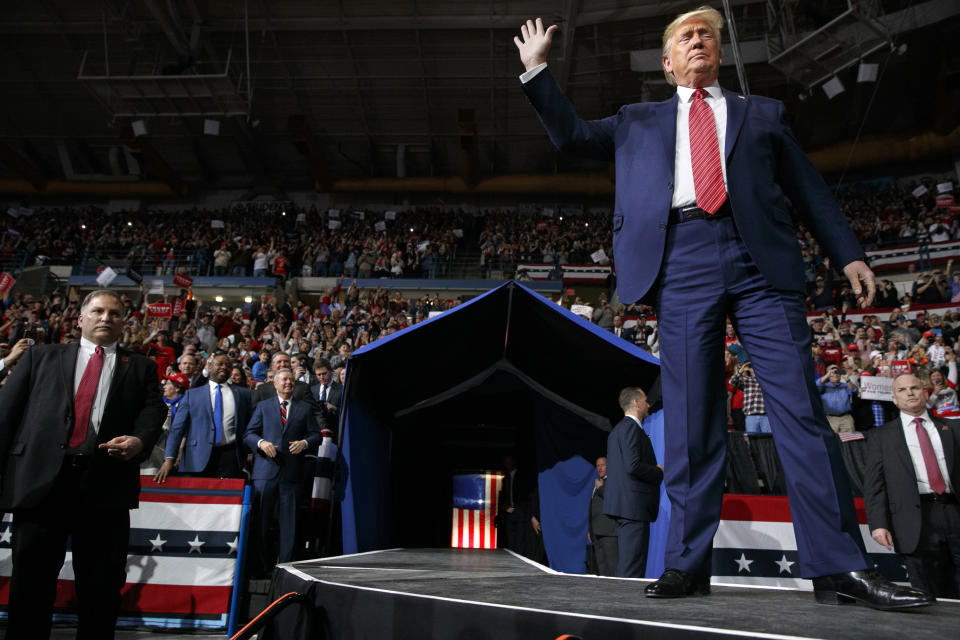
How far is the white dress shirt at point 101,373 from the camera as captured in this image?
2754 millimetres

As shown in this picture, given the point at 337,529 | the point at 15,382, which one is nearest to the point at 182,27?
the point at 337,529

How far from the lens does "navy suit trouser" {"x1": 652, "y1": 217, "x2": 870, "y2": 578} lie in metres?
1.66

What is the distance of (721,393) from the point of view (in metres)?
1.91

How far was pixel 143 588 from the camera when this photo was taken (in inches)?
171

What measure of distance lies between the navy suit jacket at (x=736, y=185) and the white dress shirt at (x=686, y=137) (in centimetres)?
2

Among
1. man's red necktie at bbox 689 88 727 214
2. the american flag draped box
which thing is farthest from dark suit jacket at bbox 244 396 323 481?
man's red necktie at bbox 689 88 727 214

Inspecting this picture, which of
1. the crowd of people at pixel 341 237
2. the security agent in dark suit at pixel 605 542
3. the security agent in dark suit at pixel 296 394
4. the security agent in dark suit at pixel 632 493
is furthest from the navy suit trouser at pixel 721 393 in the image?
the crowd of people at pixel 341 237

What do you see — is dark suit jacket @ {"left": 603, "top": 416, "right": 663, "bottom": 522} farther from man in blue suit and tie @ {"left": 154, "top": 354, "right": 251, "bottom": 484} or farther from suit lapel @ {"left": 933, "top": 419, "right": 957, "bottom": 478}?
man in blue suit and tie @ {"left": 154, "top": 354, "right": 251, "bottom": 484}

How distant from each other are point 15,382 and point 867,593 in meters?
3.08

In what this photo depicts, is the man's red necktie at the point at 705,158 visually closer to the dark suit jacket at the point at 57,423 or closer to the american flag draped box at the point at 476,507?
the dark suit jacket at the point at 57,423

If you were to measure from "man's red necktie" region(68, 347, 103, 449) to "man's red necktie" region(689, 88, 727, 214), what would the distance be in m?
2.54

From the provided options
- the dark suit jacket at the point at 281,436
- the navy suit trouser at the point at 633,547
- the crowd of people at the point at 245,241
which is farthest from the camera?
the crowd of people at the point at 245,241

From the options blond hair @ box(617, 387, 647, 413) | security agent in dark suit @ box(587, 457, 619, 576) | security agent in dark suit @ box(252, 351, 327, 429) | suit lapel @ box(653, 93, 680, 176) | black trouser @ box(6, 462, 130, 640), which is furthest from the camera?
security agent in dark suit @ box(252, 351, 327, 429)

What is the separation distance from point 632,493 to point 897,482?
1516 millimetres
